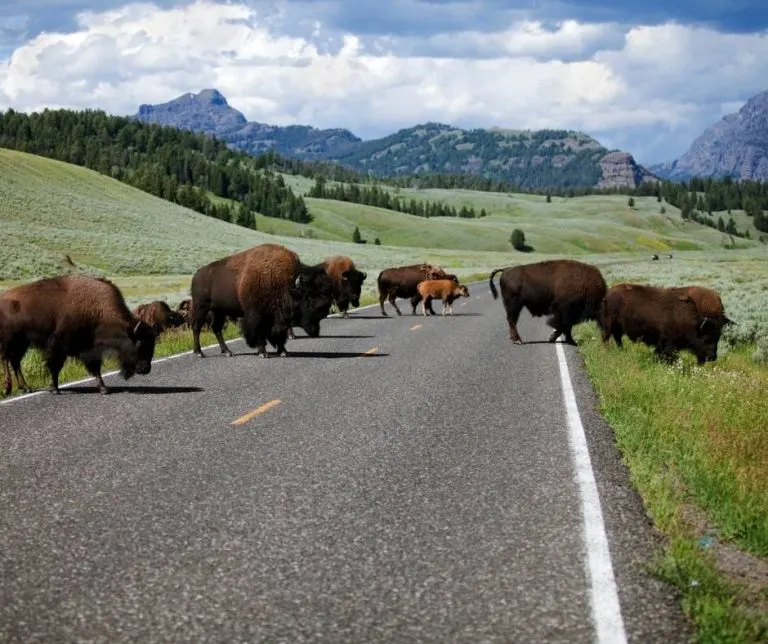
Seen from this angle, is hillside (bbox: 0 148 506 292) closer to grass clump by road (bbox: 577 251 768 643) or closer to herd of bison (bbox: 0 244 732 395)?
herd of bison (bbox: 0 244 732 395)

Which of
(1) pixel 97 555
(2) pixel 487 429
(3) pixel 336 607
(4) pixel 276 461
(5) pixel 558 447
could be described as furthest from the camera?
(2) pixel 487 429

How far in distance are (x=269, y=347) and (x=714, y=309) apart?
29.5 feet

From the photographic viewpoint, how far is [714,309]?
16531mm

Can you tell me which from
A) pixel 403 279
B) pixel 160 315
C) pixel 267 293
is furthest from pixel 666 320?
pixel 403 279

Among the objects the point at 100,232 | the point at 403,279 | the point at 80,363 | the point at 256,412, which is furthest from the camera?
the point at 100,232

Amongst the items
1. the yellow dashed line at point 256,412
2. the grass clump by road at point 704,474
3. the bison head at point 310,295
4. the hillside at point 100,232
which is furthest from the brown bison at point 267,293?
the hillside at point 100,232

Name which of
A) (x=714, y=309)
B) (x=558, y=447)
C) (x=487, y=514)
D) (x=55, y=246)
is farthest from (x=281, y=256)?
(x=55, y=246)

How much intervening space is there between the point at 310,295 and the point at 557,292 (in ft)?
18.9

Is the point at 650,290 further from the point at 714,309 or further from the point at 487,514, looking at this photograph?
the point at 487,514

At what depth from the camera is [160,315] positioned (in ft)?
75.1

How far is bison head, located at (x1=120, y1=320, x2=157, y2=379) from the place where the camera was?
12836 millimetres

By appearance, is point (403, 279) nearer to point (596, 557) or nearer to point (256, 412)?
point (256, 412)

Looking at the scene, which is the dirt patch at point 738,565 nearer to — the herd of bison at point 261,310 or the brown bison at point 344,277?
the herd of bison at point 261,310

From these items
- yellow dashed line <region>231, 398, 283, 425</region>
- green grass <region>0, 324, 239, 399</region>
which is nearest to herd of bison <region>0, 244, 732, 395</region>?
green grass <region>0, 324, 239, 399</region>
